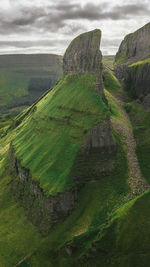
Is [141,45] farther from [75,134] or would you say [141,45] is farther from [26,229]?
[26,229]

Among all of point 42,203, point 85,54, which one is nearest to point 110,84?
point 85,54

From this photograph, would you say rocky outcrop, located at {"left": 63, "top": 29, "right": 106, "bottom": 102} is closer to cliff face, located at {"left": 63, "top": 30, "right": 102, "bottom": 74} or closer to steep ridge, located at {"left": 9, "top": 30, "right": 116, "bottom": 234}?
cliff face, located at {"left": 63, "top": 30, "right": 102, "bottom": 74}

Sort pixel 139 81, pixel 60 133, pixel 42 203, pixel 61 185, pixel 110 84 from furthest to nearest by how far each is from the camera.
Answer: pixel 110 84 < pixel 139 81 < pixel 60 133 < pixel 42 203 < pixel 61 185

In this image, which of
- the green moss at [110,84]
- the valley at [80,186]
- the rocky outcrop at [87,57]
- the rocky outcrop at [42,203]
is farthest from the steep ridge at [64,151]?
the green moss at [110,84]

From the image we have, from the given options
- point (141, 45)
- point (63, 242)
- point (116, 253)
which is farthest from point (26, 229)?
point (141, 45)

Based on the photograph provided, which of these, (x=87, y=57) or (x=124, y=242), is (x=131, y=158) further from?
(x=87, y=57)

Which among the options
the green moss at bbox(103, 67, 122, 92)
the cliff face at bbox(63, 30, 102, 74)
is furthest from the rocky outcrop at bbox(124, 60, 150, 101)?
the cliff face at bbox(63, 30, 102, 74)
